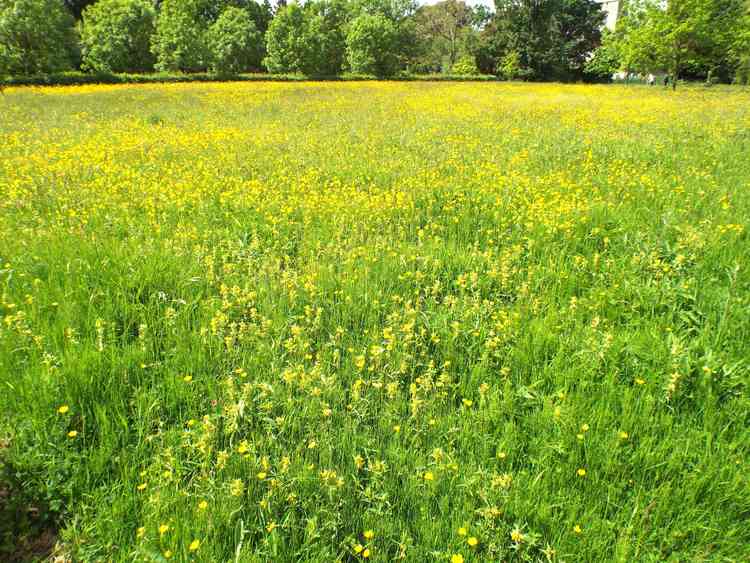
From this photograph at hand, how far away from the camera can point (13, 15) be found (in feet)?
100

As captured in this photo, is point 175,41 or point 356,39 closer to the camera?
point 175,41

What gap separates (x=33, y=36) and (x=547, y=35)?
57198mm

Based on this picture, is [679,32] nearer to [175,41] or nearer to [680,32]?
[680,32]

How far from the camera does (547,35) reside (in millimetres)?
57750

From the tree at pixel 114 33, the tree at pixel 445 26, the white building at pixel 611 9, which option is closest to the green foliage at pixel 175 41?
the tree at pixel 114 33

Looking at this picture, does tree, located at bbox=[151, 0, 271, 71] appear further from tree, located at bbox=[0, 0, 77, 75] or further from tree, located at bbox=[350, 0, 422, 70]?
tree, located at bbox=[350, 0, 422, 70]

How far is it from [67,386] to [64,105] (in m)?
19.3

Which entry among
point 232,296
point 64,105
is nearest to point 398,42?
point 64,105

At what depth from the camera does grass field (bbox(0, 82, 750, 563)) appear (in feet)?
6.95

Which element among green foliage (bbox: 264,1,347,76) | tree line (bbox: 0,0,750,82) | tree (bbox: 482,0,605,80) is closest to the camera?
tree line (bbox: 0,0,750,82)

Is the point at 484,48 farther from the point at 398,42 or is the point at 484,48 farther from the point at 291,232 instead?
the point at 291,232

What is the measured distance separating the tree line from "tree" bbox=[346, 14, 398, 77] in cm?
Answer: 14

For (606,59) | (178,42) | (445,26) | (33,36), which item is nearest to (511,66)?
(606,59)

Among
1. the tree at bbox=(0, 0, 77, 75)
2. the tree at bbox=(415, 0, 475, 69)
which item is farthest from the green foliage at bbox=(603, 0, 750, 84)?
the tree at bbox=(415, 0, 475, 69)
